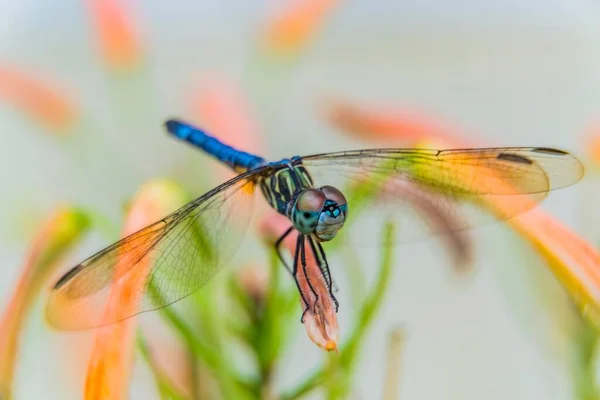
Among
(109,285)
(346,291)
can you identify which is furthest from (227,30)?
(109,285)

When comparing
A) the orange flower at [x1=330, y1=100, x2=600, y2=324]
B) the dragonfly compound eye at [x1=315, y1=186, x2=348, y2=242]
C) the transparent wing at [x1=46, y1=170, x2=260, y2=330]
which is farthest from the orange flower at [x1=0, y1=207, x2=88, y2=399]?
the orange flower at [x1=330, y1=100, x2=600, y2=324]

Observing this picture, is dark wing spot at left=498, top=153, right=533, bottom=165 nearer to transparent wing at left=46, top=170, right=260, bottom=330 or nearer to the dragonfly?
the dragonfly

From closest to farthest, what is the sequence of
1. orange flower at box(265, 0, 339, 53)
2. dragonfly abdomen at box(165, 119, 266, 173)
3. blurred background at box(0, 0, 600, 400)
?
dragonfly abdomen at box(165, 119, 266, 173) → orange flower at box(265, 0, 339, 53) → blurred background at box(0, 0, 600, 400)

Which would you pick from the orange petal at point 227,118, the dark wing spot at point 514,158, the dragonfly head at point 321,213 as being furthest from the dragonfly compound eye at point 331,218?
the orange petal at point 227,118

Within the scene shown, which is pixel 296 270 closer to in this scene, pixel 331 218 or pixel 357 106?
pixel 331 218

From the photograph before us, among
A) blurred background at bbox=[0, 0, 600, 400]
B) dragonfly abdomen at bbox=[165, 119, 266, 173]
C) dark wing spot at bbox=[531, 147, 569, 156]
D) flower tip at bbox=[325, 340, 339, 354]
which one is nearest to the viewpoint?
flower tip at bbox=[325, 340, 339, 354]

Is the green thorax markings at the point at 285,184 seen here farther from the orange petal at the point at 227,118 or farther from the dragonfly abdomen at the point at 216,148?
the orange petal at the point at 227,118

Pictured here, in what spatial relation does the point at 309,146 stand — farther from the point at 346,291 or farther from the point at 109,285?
the point at 109,285

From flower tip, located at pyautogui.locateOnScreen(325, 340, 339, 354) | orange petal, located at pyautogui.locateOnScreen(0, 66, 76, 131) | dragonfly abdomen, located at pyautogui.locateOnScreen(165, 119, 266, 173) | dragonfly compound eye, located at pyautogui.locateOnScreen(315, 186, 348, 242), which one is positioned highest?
orange petal, located at pyautogui.locateOnScreen(0, 66, 76, 131)
